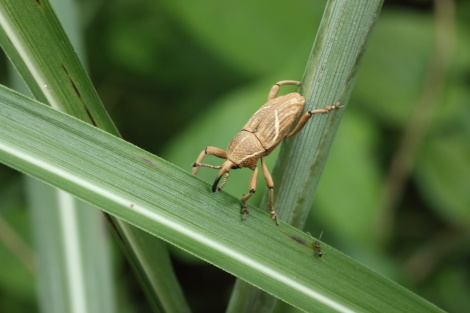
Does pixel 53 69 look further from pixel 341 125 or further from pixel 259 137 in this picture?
pixel 341 125

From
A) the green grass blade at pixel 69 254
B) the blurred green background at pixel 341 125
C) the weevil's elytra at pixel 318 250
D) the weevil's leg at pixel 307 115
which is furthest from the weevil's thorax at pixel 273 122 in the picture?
the blurred green background at pixel 341 125

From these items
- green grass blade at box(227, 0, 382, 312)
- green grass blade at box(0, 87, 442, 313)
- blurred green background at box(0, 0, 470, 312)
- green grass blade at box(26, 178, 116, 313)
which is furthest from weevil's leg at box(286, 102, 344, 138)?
blurred green background at box(0, 0, 470, 312)

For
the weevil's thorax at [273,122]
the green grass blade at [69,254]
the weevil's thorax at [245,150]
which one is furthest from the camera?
the weevil's thorax at [245,150]

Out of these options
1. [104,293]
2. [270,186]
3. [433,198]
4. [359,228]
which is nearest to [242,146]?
[270,186]

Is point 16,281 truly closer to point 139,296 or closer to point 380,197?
point 139,296

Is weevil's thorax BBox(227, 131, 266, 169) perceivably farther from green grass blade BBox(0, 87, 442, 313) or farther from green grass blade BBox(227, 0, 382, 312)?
green grass blade BBox(0, 87, 442, 313)

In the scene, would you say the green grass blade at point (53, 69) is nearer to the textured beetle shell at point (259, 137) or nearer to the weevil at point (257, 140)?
the weevil at point (257, 140)
